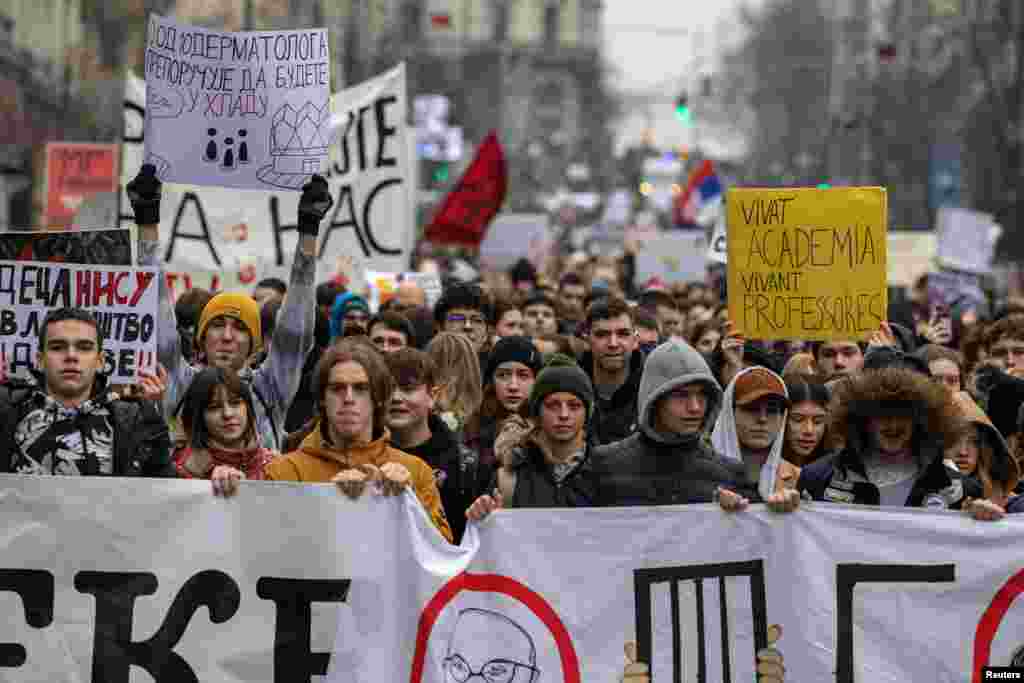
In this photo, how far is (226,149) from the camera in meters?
9.27

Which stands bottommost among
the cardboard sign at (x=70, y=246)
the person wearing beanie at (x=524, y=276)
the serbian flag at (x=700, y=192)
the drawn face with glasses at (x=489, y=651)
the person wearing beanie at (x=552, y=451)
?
the drawn face with glasses at (x=489, y=651)

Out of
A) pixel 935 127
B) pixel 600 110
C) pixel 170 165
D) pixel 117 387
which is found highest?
pixel 600 110

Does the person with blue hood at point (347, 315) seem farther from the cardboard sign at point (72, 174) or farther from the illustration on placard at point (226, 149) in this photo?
the cardboard sign at point (72, 174)

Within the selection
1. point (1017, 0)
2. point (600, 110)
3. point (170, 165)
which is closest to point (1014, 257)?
point (1017, 0)

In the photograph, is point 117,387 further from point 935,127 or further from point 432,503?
point 935,127

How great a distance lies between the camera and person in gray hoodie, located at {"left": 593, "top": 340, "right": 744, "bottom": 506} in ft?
22.6

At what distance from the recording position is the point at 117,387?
341 inches

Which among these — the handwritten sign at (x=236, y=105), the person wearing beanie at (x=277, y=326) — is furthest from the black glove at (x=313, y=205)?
the handwritten sign at (x=236, y=105)

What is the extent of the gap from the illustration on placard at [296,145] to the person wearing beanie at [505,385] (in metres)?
1.08

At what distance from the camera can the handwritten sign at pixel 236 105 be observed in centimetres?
923

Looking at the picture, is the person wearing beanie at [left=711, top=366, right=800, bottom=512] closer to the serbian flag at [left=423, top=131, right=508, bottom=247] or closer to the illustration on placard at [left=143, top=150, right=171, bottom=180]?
the illustration on placard at [left=143, top=150, right=171, bottom=180]

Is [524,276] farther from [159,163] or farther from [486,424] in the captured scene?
[486,424]

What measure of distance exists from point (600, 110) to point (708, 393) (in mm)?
122903

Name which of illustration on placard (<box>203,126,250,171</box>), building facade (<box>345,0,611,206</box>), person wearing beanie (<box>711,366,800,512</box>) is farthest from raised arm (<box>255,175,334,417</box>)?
building facade (<box>345,0,611,206</box>)
